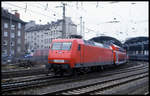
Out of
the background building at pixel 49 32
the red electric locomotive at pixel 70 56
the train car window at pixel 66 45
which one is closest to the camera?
the red electric locomotive at pixel 70 56

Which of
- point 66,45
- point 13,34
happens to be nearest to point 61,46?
point 66,45

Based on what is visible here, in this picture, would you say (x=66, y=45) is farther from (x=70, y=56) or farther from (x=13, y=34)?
(x=13, y=34)

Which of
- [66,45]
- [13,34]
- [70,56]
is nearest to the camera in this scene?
[70,56]

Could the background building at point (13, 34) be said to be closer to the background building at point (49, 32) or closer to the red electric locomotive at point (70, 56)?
the background building at point (49, 32)

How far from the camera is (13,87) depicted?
9.48 metres

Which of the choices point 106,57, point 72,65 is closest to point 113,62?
point 106,57

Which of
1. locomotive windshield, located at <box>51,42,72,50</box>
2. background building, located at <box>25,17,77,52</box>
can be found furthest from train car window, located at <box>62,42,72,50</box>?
background building, located at <box>25,17,77,52</box>

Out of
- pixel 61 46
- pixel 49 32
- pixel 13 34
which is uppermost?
pixel 13 34

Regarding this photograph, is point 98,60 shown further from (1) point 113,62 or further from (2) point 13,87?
(2) point 13,87

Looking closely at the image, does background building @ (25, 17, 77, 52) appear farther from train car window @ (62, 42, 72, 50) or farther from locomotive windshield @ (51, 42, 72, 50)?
train car window @ (62, 42, 72, 50)

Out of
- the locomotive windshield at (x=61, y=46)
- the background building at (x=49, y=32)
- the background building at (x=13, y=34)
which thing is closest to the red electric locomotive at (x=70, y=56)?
the locomotive windshield at (x=61, y=46)

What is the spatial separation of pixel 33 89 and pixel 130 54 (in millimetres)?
47183

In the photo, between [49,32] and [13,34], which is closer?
[49,32]

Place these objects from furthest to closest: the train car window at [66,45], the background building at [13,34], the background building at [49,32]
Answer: the background building at [13,34] → the background building at [49,32] → the train car window at [66,45]
